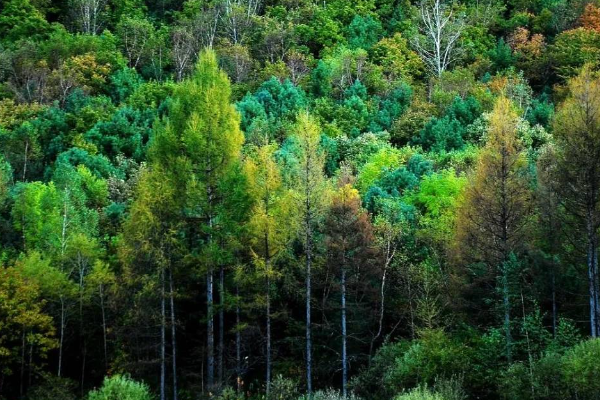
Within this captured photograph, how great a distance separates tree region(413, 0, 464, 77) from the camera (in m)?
53.4

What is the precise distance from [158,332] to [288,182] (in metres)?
7.95

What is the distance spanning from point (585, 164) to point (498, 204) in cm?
303

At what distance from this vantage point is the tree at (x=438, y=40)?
53375 millimetres

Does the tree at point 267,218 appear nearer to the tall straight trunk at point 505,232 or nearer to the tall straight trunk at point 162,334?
the tall straight trunk at point 162,334

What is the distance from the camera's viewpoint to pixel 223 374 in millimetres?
25688

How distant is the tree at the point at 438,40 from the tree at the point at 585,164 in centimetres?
2897

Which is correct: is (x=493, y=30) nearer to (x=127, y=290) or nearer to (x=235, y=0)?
(x=235, y=0)

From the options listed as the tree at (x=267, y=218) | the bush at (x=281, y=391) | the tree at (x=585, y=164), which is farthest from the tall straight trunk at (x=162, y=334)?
the tree at (x=585, y=164)

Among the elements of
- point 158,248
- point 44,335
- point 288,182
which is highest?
point 288,182

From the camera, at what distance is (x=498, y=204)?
2417 cm

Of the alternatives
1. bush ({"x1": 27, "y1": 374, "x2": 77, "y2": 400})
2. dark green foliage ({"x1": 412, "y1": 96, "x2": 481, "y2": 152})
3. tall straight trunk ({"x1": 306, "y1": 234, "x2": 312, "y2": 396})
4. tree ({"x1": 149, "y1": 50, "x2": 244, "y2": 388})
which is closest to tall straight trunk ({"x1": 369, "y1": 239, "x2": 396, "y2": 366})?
tall straight trunk ({"x1": 306, "y1": 234, "x2": 312, "y2": 396})

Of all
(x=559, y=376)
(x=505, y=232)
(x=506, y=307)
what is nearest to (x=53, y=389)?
(x=506, y=307)

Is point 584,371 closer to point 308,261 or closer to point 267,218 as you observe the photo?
point 308,261

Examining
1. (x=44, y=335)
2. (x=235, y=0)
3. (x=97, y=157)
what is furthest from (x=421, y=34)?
(x=44, y=335)
